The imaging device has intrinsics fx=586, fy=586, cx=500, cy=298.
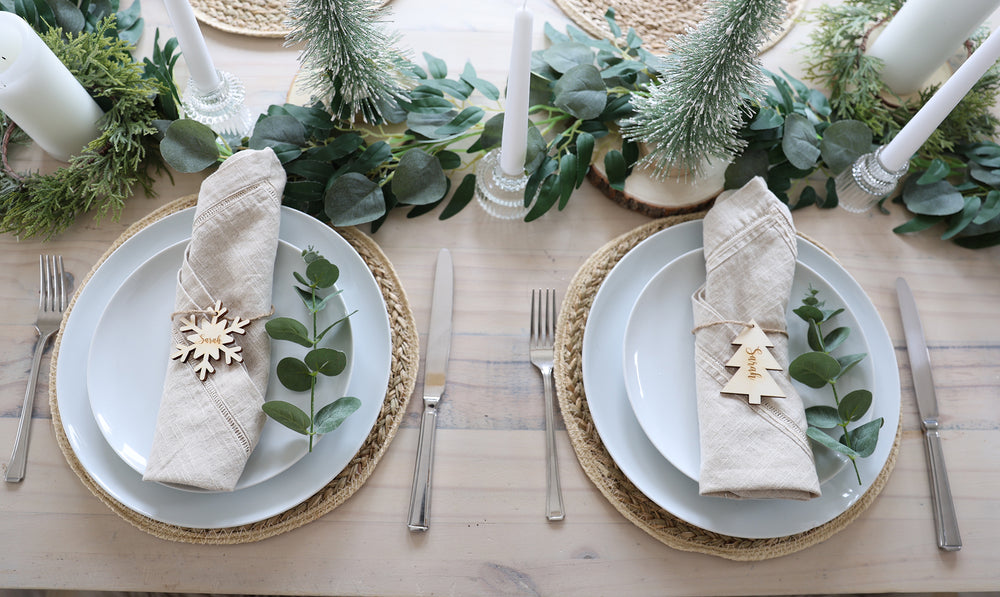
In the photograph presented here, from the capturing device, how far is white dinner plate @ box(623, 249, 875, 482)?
63 centimetres

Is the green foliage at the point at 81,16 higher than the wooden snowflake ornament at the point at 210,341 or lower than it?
higher

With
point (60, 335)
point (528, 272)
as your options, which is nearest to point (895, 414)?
point (528, 272)

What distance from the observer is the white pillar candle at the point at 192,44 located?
0.64m

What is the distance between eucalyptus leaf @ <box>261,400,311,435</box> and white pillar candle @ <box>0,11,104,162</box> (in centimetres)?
43

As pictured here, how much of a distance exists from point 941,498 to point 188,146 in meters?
0.97

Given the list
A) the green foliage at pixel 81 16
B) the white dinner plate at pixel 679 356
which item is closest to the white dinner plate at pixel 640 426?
the white dinner plate at pixel 679 356

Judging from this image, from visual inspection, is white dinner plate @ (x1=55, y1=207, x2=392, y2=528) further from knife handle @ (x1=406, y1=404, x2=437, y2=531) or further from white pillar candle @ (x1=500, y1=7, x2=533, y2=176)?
white pillar candle @ (x1=500, y1=7, x2=533, y2=176)

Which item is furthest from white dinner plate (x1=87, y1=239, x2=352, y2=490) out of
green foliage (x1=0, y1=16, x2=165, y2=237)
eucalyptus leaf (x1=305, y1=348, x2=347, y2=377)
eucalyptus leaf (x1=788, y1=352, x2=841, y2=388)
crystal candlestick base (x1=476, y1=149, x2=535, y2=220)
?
eucalyptus leaf (x1=788, y1=352, x2=841, y2=388)

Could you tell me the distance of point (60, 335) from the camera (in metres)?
0.66

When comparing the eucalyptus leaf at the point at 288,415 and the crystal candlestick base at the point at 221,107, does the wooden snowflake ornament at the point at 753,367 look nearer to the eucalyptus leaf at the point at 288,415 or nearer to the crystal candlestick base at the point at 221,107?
the eucalyptus leaf at the point at 288,415

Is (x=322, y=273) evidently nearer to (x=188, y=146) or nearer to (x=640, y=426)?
(x=188, y=146)

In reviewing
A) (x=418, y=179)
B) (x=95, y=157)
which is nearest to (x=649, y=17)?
(x=418, y=179)

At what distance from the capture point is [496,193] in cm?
77

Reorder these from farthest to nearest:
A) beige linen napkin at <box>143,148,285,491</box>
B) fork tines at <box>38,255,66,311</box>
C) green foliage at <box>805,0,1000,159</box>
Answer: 1. green foliage at <box>805,0,1000,159</box>
2. fork tines at <box>38,255,66,311</box>
3. beige linen napkin at <box>143,148,285,491</box>
